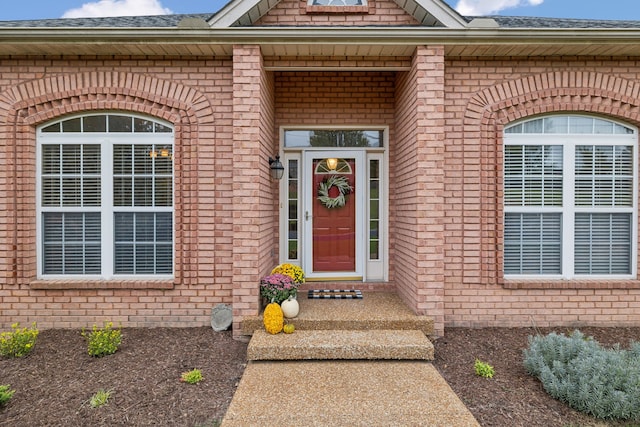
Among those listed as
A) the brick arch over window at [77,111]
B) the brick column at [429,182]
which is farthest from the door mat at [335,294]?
the brick arch over window at [77,111]

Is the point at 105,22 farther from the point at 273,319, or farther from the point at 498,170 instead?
the point at 498,170

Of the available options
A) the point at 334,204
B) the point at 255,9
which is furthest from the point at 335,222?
the point at 255,9

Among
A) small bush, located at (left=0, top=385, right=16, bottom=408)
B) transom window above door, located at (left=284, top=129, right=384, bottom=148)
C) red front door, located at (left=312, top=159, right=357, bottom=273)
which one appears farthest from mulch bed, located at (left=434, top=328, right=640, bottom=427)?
small bush, located at (left=0, top=385, right=16, bottom=408)

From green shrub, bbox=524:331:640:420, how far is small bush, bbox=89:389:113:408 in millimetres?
3716

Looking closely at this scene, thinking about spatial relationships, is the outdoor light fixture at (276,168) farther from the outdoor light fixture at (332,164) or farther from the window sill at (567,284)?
the window sill at (567,284)

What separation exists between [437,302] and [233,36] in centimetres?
385

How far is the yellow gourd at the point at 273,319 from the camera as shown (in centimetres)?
372

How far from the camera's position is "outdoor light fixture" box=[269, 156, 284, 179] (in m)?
4.70

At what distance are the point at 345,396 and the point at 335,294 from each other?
76.9 inches

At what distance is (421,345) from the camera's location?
3445 mm

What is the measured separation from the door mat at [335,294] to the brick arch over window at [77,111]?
167cm

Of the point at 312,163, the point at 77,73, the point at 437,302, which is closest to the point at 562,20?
the point at 312,163

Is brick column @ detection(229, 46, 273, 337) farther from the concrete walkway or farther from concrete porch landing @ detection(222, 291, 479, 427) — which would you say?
the concrete walkway

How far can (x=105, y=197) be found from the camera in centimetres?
437
